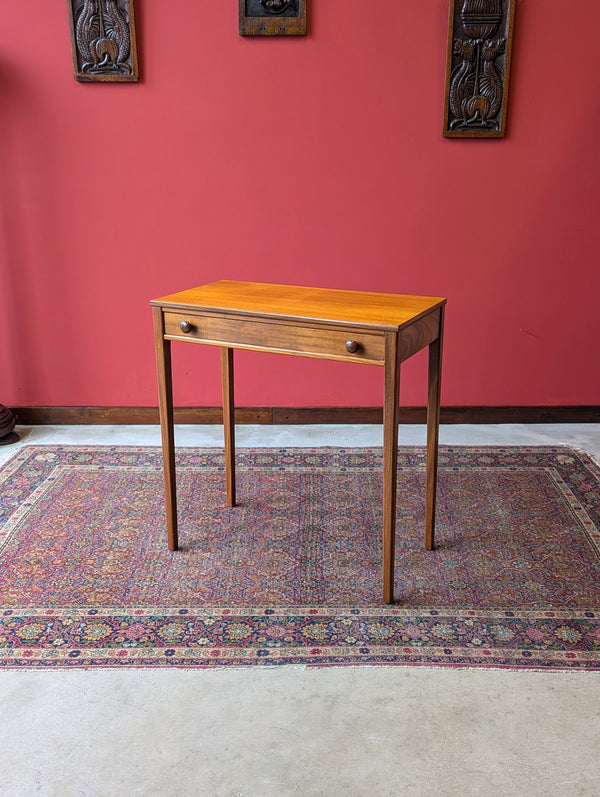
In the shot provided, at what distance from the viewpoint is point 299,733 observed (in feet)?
5.35

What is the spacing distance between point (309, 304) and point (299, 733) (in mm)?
1123

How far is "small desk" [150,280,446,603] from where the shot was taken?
1.90 meters

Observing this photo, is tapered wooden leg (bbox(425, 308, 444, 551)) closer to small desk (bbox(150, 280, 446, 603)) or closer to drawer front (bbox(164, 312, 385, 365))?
small desk (bbox(150, 280, 446, 603))

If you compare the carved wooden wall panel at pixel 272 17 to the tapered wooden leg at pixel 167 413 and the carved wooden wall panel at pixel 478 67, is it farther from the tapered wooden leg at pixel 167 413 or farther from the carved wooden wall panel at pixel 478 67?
the tapered wooden leg at pixel 167 413

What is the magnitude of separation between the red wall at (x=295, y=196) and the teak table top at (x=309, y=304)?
1.15 m

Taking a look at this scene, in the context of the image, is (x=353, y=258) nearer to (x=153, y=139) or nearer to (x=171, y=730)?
(x=153, y=139)

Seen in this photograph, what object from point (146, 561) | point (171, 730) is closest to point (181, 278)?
point (146, 561)

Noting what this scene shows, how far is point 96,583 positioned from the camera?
88.1 inches

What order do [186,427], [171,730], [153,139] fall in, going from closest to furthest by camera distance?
[171,730]
[153,139]
[186,427]

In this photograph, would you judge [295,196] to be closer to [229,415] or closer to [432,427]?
[229,415]

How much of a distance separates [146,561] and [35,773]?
Answer: 876 millimetres

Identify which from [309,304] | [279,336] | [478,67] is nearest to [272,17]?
[478,67]

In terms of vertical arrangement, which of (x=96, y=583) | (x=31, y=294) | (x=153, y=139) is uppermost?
(x=153, y=139)

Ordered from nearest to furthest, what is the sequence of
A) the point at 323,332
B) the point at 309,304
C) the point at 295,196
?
the point at 323,332 → the point at 309,304 → the point at 295,196
